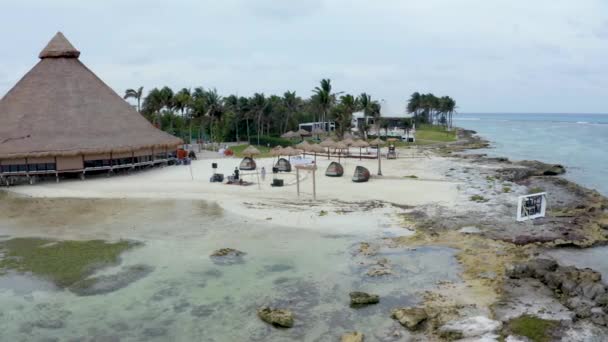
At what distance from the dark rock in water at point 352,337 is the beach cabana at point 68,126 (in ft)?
98.6

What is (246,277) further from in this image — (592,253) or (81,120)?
(81,120)

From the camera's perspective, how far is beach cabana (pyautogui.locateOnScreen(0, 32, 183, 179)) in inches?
1455

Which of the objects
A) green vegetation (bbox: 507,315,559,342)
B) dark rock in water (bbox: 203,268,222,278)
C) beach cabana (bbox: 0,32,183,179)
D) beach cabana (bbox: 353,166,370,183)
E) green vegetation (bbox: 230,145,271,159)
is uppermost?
beach cabana (bbox: 0,32,183,179)

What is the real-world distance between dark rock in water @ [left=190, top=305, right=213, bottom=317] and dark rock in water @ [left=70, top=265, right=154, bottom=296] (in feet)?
11.0

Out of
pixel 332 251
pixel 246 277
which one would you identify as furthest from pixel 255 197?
pixel 246 277

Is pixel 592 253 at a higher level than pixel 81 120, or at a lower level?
lower

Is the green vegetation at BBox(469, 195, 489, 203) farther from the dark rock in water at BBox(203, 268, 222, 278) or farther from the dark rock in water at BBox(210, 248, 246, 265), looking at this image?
the dark rock in water at BBox(203, 268, 222, 278)

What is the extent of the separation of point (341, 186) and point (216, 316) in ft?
69.3

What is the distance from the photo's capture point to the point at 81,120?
1580 inches

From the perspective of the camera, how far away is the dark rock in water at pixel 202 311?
49.0 feet

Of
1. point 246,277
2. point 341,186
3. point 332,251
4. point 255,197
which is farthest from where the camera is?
point 341,186

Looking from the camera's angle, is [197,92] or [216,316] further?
[197,92]

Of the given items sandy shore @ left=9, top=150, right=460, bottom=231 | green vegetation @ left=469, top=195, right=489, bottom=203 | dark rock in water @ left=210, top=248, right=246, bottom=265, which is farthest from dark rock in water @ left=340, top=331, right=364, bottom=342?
green vegetation @ left=469, top=195, right=489, bottom=203

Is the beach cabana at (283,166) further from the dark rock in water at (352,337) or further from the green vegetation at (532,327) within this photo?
the green vegetation at (532,327)
